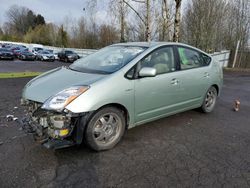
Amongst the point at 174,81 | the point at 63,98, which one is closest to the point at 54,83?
the point at 63,98

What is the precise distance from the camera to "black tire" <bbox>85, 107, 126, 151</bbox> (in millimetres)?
2855

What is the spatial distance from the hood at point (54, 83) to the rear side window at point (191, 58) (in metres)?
1.79

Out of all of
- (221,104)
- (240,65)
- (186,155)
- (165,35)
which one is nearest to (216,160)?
(186,155)

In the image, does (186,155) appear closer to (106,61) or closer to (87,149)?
(87,149)

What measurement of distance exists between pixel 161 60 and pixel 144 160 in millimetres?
1765

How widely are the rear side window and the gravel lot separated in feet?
3.93

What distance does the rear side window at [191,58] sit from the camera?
4082 millimetres

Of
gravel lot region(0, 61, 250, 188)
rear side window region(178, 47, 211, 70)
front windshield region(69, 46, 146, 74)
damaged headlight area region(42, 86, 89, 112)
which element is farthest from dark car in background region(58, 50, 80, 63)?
damaged headlight area region(42, 86, 89, 112)

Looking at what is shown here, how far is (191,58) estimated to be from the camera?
4355 mm

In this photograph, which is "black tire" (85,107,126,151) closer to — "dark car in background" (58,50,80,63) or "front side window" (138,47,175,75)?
A: "front side window" (138,47,175,75)

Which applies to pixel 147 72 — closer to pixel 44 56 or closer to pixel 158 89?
pixel 158 89

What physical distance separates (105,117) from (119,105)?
267 mm

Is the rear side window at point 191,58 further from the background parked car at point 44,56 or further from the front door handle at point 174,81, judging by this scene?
the background parked car at point 44,56

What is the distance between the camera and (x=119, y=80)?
3.06 metres
